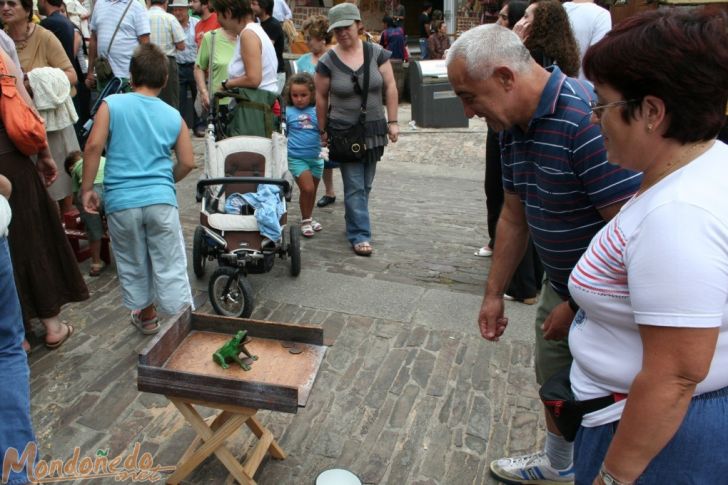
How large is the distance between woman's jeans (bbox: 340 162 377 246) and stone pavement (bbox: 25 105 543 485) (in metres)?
0.22

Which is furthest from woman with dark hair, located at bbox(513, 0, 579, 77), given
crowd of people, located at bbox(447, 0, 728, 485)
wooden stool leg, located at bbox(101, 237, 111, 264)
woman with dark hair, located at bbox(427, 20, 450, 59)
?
woman with dark hair, located at bbox(427, 20, 450, 59)

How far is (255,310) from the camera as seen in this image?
15.3ft

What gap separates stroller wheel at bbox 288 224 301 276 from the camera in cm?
503

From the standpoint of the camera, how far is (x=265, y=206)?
4617 mm

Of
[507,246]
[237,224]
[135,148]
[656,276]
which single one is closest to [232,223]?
[237,224]

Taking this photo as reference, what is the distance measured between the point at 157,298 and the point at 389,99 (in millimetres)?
2740

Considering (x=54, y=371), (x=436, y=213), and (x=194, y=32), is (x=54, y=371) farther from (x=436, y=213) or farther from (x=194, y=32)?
(x=194, y=32)

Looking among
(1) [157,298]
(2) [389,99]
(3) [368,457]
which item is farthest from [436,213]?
(3) [368,457]

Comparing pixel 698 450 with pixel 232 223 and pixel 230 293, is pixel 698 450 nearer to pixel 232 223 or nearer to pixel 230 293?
pixel 230 293

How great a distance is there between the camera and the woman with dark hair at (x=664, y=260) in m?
1.32

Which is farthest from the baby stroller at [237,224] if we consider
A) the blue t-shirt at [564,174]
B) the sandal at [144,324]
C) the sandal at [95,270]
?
the blue t-shirt at [564,174]

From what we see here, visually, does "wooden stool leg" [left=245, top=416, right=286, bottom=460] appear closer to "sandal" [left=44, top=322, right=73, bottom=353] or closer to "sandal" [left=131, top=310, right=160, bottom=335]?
"sandal" [left=131, top=310, right=160, bottom=335]

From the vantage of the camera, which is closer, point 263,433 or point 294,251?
point 263,433

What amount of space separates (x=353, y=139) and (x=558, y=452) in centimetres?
334
